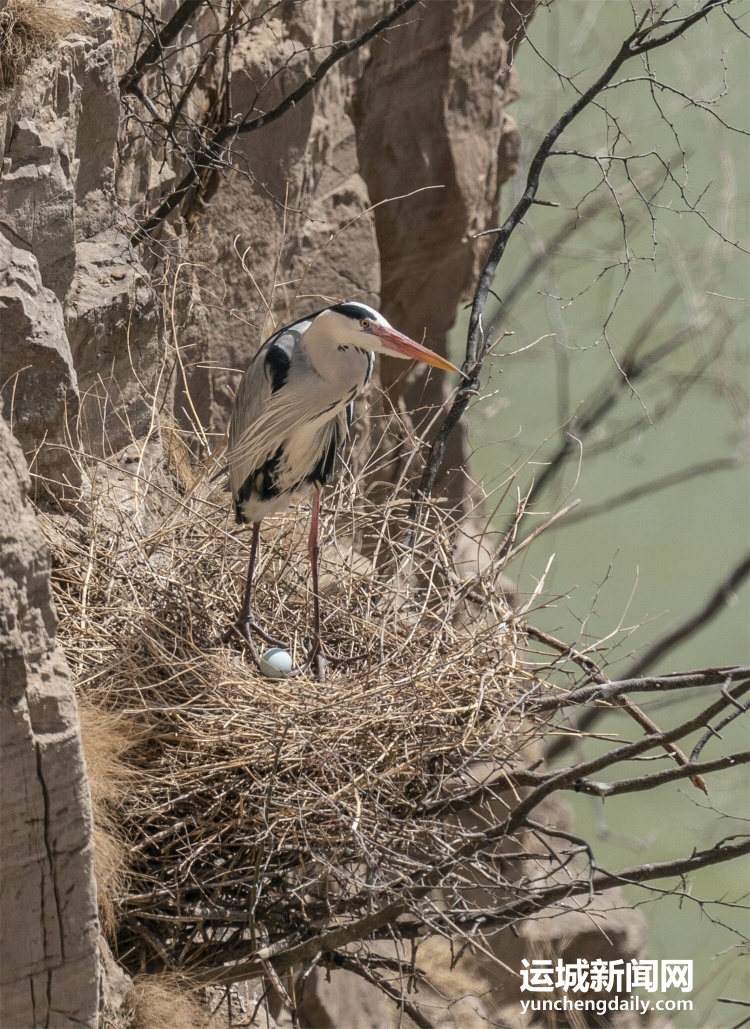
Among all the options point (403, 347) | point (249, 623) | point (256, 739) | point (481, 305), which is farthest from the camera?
point (481, 305)

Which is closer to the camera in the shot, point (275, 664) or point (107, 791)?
point (107, 791)

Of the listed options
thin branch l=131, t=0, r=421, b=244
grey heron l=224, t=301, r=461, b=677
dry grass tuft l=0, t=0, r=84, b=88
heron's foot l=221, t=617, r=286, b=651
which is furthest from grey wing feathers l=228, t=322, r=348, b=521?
dry grass tuft l=0, t=0, r=84, b=88

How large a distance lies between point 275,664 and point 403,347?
0.67 meters

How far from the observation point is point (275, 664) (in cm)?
241

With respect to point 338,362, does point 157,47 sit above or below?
above

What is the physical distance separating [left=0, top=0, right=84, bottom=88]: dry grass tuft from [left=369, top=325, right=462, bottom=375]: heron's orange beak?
0.84m

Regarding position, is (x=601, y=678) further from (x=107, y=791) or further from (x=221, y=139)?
(x=221, y=139)

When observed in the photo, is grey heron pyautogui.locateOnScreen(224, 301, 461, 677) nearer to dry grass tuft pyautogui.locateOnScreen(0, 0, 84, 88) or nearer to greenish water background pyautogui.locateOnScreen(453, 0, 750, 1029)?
dry grass tuft pyautogui.locateOnScreen(0, 0, 84, 88)

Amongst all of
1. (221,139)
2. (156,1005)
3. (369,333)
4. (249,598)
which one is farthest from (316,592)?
(221,139)

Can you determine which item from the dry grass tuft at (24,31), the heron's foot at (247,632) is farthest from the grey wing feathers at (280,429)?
the dry grass tuft at (24,31)

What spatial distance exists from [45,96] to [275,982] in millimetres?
1705

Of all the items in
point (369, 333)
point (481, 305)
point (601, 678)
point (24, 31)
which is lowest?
point (601, 678)

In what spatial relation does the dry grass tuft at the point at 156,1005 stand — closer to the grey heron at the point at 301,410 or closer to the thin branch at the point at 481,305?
the grey heron at the point at 301,410

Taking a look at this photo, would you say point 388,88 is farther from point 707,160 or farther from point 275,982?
point 707,160
